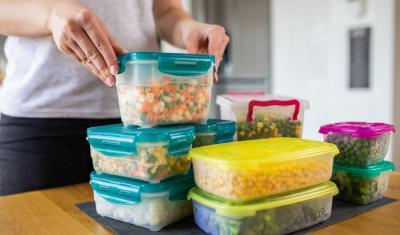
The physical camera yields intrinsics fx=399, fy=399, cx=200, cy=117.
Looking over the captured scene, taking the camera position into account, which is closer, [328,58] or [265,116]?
[265,116]

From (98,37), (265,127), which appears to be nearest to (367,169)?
(265,127)

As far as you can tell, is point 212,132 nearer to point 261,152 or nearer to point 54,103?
point 261,152

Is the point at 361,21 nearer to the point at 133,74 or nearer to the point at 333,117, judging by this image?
the point at 333,117

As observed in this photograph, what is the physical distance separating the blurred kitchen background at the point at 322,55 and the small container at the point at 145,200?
4.76ft

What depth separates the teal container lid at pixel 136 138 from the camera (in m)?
0.61

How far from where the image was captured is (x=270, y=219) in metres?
0.56

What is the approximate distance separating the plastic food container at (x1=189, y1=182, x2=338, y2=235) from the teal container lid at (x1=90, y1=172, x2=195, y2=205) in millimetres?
36

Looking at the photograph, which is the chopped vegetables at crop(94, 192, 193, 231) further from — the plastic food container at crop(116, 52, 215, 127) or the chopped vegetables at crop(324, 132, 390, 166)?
the chopped vegetables at crop(324, 132, 390, 166)

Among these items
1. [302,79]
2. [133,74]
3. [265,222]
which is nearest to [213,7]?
[302,79]

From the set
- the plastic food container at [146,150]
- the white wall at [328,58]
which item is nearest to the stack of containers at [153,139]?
the plastic food container at [146,150]

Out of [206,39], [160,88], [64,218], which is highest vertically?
[206,39]

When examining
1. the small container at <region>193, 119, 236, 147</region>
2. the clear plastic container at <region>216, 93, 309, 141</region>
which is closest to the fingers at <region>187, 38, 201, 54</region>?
the clear plastic container at <region>216, 93, 309, 141</region>

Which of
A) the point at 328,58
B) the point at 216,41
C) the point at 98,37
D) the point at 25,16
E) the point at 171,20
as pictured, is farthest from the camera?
the point at 328,58

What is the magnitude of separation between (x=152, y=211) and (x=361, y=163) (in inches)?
15.0
